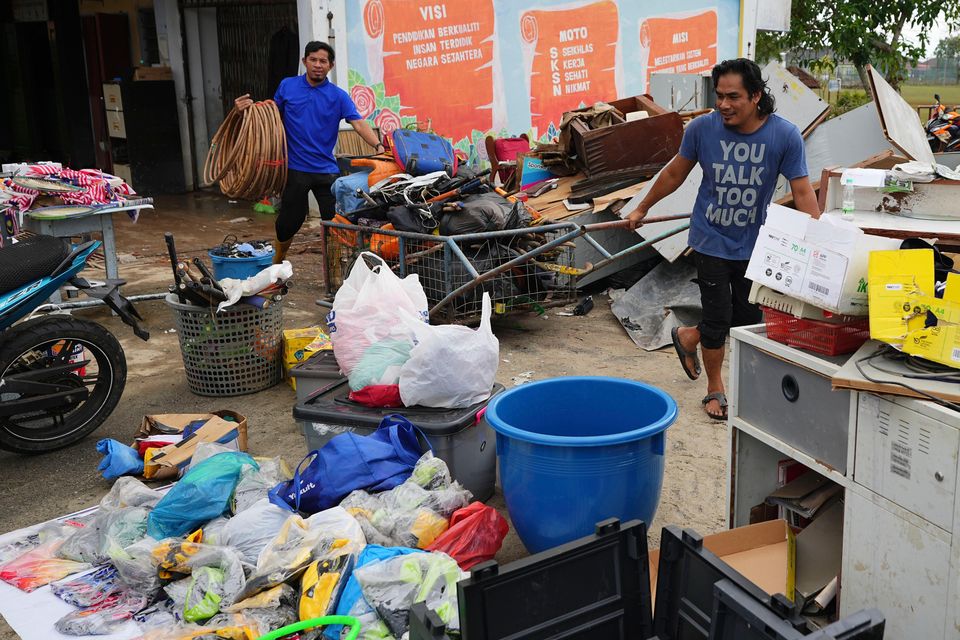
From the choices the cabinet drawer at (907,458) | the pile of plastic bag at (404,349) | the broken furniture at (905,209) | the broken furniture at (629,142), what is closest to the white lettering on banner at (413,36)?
the broken furniture at (629,142)

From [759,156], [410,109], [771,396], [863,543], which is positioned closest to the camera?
[863,543]

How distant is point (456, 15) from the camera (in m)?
9.93

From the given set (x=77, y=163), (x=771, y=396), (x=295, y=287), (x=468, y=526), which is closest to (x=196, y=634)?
(x=468, y=526)

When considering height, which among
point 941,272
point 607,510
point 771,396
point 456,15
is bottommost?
point 607,510

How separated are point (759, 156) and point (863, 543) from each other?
2.33m

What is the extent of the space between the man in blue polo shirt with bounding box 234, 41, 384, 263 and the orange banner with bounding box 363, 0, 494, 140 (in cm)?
281

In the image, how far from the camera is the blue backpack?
6410 millimetres

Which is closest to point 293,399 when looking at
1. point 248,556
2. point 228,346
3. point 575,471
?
point 228,346

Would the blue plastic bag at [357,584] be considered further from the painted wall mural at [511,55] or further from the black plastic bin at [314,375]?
Result: the painted wall mural at [511,55]

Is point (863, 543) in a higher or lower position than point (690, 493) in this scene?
higher

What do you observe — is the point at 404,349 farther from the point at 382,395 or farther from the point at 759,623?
the point at 759,623

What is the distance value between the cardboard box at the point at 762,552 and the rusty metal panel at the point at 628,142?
450cm

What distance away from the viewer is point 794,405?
2686 millimetres

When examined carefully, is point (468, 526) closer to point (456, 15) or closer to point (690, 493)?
point (690, 493)
